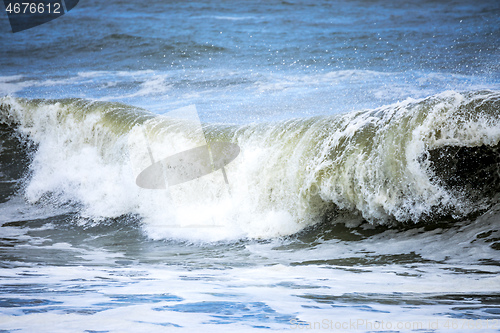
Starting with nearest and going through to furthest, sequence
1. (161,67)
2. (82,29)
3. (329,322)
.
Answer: (329,322), (161,67), (82,29)

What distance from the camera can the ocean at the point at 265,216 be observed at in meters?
1.94

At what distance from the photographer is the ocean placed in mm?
1940

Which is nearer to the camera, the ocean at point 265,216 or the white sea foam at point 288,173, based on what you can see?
the ocean at point 265,216

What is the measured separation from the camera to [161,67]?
Result: 47.5 feet

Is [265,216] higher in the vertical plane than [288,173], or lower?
lower

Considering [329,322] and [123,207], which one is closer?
[329,322]

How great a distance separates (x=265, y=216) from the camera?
14.1 feet

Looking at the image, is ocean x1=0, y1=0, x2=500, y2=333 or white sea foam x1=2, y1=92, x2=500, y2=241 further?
white sea foam x1=2, y1=92, x2=500, y2=241

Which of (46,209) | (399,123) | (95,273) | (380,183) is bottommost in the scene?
(46,209)

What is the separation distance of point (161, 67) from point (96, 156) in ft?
27.8

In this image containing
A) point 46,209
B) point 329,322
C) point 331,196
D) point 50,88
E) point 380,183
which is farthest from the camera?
point 50,88

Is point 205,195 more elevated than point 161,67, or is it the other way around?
point 161,67

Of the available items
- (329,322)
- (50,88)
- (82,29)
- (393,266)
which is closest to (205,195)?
(393,266)

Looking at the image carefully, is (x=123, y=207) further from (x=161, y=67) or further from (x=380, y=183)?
(x=161, y=67)
